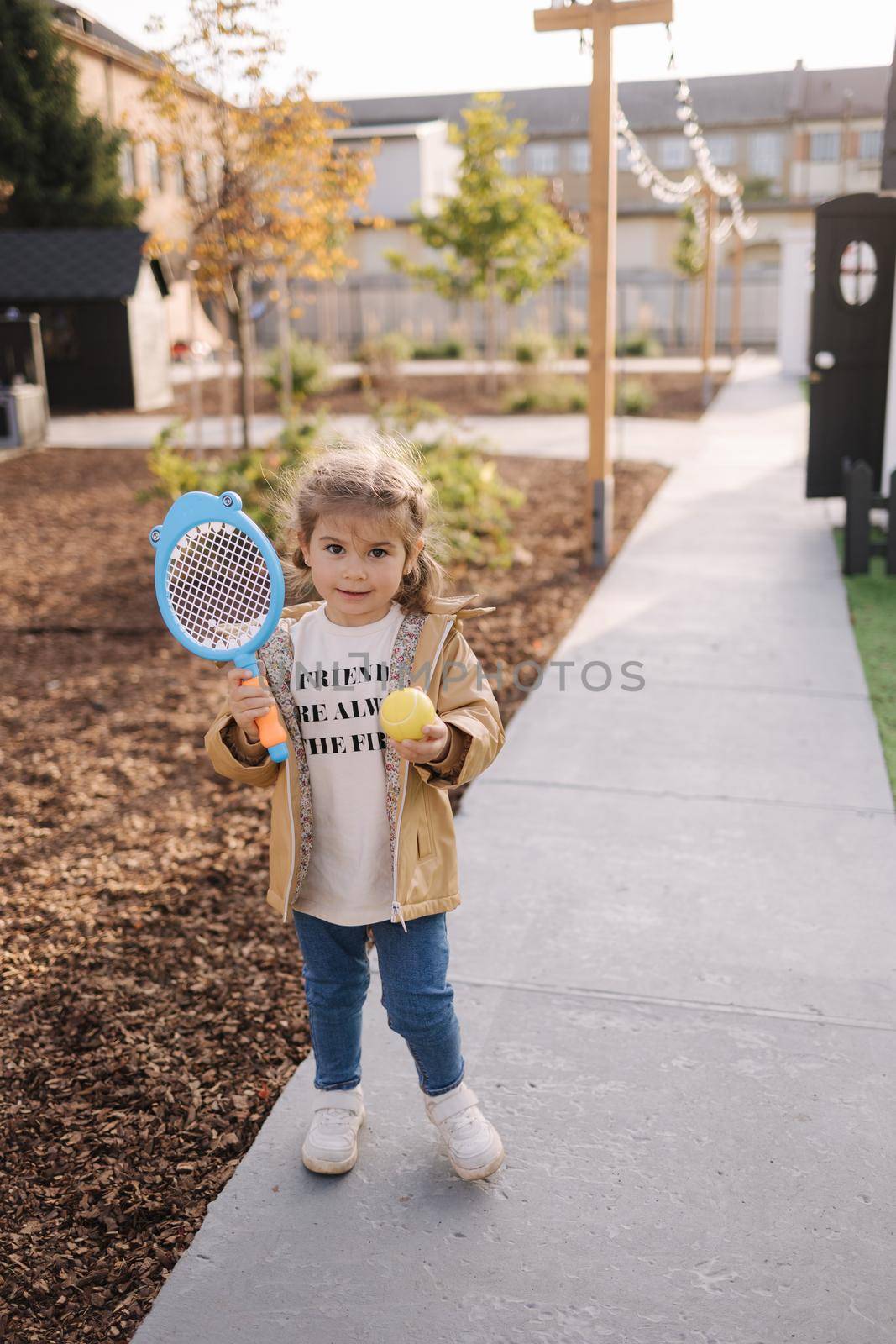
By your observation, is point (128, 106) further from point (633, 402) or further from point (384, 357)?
point (633, 402)

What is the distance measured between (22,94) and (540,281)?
1000cm

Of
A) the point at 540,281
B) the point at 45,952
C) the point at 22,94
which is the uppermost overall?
the point at 22,94

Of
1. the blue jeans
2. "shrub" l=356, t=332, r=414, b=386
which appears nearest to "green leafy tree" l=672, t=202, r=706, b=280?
"shrub" l=356, t=332, r=414, b=386

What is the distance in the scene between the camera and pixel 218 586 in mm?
2340

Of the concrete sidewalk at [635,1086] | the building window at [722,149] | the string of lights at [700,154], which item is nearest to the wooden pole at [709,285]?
the string of lights at [700,154]

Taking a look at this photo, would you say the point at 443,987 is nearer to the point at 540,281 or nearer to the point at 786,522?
the point at 786,522

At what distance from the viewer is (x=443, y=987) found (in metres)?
2.56

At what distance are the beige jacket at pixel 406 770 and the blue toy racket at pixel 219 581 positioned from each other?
5.8 inches

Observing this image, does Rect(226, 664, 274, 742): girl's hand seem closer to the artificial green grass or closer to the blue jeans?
the blue jeans

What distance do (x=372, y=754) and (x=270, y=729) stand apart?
12.2 inches

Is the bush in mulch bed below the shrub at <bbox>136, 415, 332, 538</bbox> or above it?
below

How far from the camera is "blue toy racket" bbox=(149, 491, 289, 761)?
227 cm

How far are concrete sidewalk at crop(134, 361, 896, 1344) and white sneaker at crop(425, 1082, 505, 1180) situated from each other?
5 centimetres

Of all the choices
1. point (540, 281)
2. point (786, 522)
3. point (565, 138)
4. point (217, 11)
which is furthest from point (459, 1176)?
point (565, 138)
